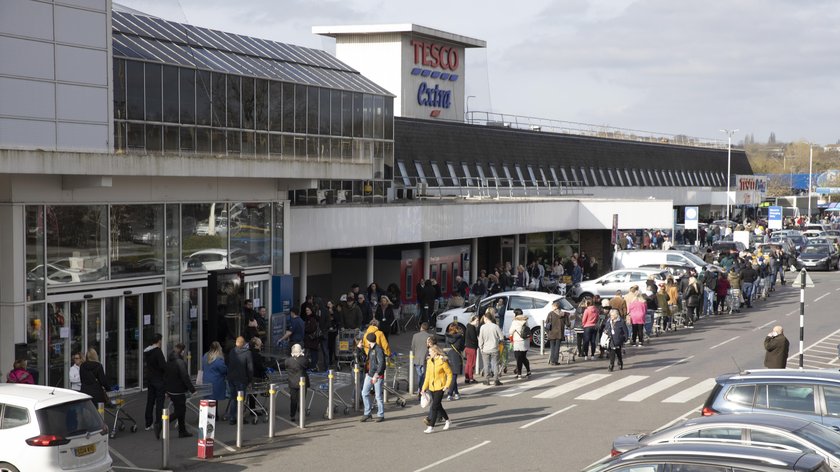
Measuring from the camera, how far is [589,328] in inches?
1084

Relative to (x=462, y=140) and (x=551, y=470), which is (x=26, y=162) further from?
(x=462, y=140)

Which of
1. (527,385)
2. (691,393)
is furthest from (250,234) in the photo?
(691,393)

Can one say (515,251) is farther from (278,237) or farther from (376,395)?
(376,395)

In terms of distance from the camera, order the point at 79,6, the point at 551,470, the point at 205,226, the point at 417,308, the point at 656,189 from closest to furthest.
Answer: the point at 551,470 < the point at 79,6 < the point at 205,226 < the point at 417,308 < the point at 656,189

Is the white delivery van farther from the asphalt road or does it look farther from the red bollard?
the red bollard

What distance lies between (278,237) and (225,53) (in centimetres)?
477

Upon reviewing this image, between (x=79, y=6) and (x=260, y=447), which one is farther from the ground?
(x=79, y=6)

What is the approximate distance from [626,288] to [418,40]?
20731 millimetres

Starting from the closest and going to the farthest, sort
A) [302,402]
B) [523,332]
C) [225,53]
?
[302,402]
[523,332]
[225,53]

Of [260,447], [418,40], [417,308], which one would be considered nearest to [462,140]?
[418,40]

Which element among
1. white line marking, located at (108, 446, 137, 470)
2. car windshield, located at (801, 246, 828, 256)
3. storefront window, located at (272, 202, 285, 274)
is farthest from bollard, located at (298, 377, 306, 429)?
car windshield, located at (801, 246, 828, 256)

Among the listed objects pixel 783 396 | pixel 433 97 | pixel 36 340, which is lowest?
pixel 783 396

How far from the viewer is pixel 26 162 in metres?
18.2

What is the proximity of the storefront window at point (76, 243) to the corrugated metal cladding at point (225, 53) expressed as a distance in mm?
3476
